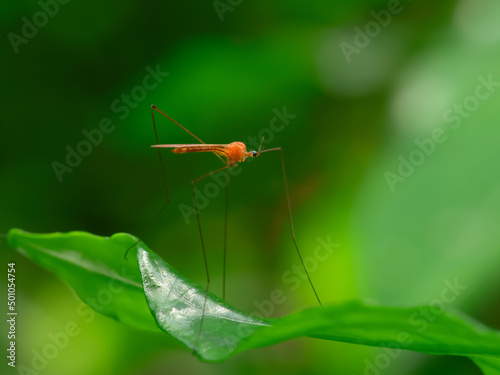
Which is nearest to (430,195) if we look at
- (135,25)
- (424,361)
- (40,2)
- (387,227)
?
(387,227)

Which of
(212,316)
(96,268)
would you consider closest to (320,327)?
(212,316)

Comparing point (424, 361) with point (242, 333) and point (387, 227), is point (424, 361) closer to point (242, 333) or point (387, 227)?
point (387, 227)

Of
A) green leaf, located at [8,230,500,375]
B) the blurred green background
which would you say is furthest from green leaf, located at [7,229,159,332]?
the blurred green background

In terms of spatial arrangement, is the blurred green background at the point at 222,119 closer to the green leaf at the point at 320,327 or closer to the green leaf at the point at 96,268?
the green leaf at the point at 96,268

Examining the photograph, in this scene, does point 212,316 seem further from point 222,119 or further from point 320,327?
point 222,119

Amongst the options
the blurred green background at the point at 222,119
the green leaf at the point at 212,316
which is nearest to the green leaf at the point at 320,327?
the green leaf at the point at 212,316

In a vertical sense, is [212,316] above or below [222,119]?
below

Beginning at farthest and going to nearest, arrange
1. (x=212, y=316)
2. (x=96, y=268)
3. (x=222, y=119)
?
(x=222, y=119), (x=96, y=268), (x=212, y=316)

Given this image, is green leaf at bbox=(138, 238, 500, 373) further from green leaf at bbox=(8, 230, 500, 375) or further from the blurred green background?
the blurred green background
